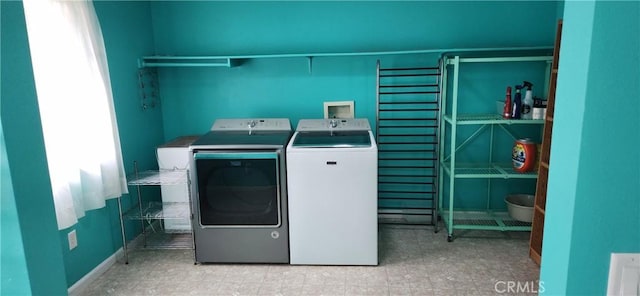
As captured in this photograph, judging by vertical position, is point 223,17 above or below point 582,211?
above

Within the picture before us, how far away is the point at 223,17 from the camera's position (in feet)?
12.2

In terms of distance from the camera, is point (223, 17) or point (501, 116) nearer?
point (501, 116)

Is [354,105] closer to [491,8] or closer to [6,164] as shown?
[491,8]

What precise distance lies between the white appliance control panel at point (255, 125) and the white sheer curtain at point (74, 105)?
2.74 feet

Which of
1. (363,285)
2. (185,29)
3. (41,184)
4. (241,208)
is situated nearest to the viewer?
(41,184)

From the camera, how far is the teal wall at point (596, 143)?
82 centimetres

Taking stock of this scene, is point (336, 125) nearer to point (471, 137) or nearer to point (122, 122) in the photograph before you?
point (471, 137)

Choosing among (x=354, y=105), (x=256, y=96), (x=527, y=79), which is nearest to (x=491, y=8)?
(x=527, y=79)

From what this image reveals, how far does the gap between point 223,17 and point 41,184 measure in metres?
2.67

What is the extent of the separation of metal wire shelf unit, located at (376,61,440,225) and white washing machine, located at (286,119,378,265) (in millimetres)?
698

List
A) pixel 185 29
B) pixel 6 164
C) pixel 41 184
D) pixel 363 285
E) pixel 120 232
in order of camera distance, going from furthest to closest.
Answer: pixel 185 29, pixel 120 232, pixel 363 285, pixel 41 184, pixel 6 164

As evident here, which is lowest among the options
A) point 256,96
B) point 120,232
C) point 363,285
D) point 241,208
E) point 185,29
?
point 363,285

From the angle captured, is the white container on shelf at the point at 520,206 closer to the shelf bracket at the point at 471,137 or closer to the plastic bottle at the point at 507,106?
the shelf bracket at the point at 471,137

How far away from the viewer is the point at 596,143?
0.86 metres
